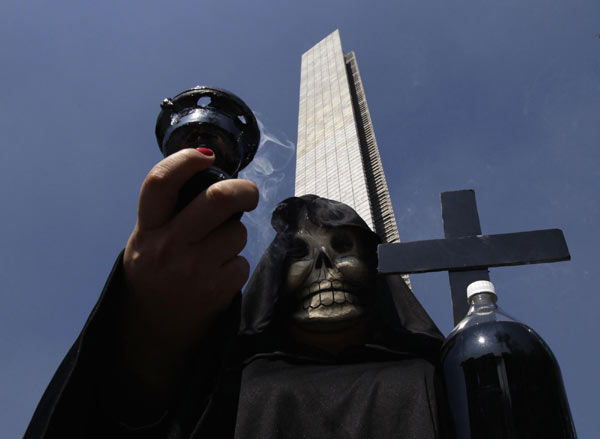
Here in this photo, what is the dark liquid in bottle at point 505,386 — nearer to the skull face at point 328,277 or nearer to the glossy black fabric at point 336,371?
the glossy black fabric at point 336,371

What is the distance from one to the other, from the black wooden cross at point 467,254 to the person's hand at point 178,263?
75cm

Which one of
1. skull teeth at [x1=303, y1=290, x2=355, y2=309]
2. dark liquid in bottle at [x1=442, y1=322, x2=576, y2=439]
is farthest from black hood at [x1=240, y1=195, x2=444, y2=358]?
dark liquid in bottle at [x1=442, y1=322, x2=576, y2=439]

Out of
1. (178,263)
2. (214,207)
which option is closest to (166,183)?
(214,207)

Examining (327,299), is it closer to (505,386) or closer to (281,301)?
(281,301)

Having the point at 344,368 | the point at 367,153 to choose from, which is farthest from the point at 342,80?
the point at 344,368

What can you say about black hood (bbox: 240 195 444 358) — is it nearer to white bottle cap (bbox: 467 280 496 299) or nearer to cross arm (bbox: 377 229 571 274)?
cross arm (bbox: 377 229 571 274)

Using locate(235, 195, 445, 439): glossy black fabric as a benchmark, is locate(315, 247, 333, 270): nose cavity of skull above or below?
above

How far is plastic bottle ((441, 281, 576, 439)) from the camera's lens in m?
1.28

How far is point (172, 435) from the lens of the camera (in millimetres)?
1459

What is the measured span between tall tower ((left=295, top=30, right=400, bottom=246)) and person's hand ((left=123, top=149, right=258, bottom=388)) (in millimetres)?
2769

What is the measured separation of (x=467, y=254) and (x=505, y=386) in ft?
2.53

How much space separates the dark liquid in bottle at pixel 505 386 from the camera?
1.28 meters

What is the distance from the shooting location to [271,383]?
183 centimetres

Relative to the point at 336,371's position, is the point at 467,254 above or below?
above
